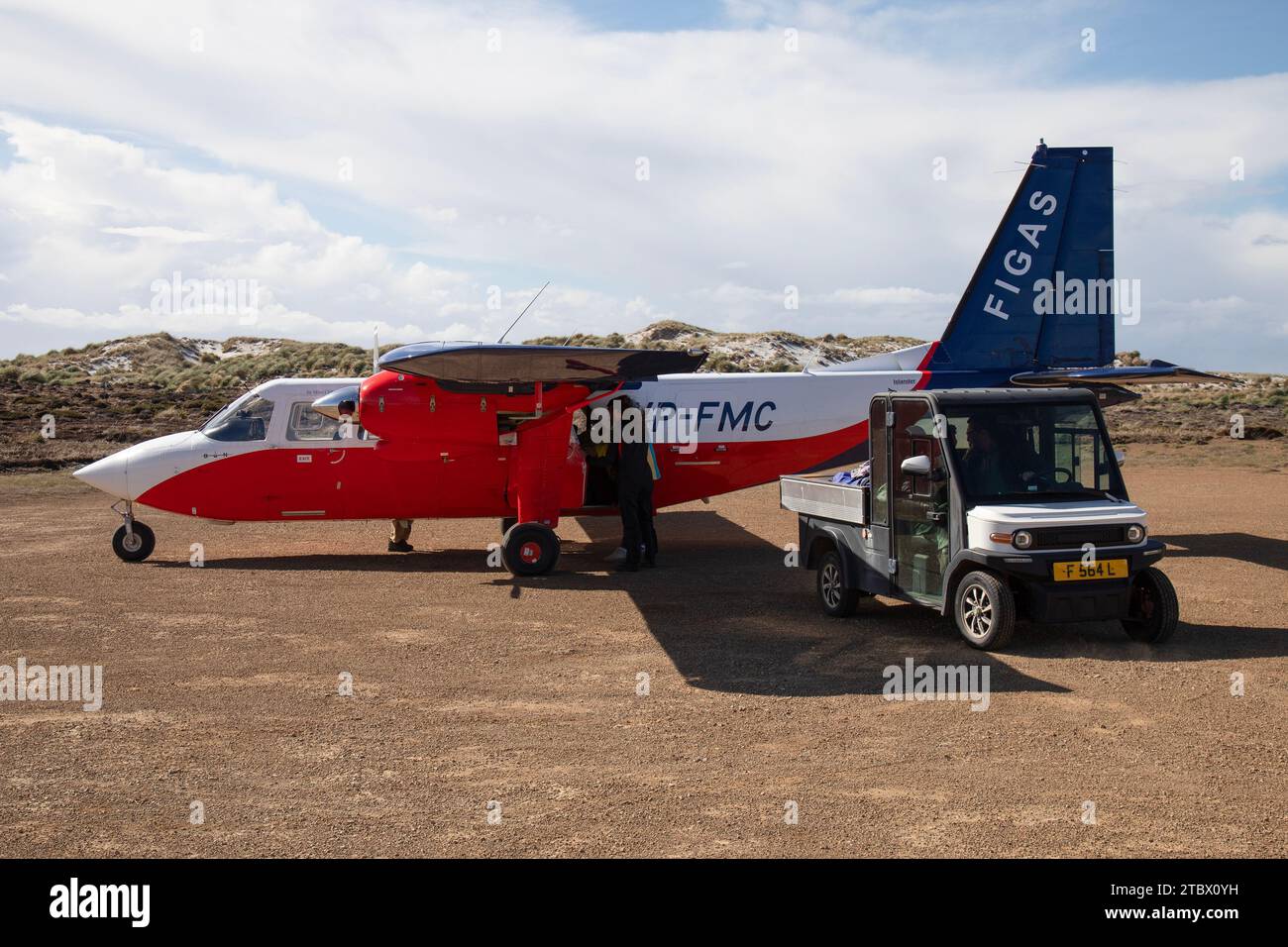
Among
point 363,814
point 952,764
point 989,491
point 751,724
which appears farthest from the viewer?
point 989,491

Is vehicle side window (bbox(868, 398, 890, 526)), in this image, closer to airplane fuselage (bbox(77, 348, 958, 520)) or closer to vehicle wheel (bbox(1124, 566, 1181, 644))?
vehicle wheel (bbox(1124, 566, 1181, 644))

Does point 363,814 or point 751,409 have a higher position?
point 751,409

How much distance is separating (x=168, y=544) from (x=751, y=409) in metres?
9.41

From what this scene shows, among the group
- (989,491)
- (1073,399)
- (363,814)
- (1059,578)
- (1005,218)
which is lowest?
(363,814)

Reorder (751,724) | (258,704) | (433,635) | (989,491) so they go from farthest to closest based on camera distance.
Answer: (433,635) < (989,491) < (258,704) < (751,724)

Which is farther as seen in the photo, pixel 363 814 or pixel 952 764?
pixel 952 764

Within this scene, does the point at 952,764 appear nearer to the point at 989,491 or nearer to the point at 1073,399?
the point at 989,491

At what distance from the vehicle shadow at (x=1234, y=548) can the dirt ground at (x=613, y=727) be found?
97 cm

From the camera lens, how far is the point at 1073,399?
30.6 feet

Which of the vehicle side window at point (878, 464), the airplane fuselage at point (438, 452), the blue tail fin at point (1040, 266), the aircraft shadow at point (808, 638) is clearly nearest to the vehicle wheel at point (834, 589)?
the aircraft shadow at point (808, 638)

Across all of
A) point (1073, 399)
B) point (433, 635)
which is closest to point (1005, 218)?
point (1073, 399)

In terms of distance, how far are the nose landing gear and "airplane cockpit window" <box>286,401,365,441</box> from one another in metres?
2.44

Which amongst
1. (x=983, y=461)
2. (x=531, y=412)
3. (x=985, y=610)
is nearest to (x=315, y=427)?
(x=531, y=412)

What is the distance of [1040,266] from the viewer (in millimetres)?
15266
